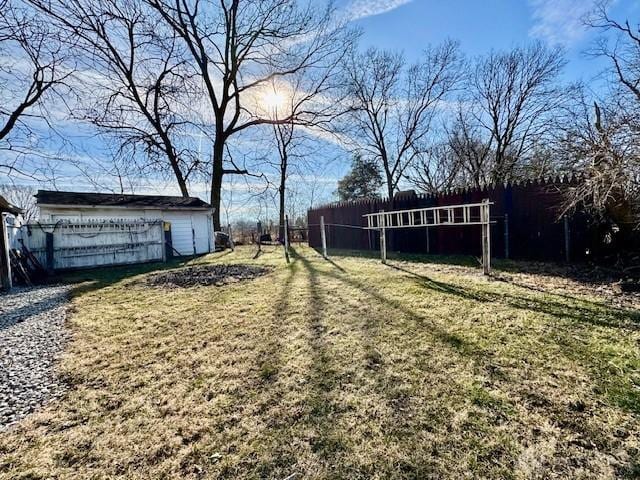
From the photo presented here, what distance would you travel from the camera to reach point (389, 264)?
711 centimetres

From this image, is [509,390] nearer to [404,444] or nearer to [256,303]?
[404,444]

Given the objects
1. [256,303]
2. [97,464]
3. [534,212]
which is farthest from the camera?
[534,212]

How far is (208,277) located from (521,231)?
7277 mm

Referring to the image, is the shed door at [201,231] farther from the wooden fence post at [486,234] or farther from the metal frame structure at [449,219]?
the wooden fence post at [486,234]

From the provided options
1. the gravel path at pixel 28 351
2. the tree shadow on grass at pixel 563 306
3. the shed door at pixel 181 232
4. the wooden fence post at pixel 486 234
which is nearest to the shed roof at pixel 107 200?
the shed door at pixel 181 232

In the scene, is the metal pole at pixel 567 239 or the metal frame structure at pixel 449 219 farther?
the metal pole at pixel 567 239

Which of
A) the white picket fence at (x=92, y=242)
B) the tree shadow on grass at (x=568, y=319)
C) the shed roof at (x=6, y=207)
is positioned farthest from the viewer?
the white picket fence at (x=92, y=242)

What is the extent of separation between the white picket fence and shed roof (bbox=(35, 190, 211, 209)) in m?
0.87

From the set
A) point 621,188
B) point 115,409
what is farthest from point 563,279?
point 115,409

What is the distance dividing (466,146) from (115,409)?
63.0 ft

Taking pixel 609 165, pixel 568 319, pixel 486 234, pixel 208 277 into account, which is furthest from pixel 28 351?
pixel 609 165

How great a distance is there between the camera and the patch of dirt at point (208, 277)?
19.7 ft

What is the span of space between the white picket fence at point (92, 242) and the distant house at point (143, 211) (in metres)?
0.64

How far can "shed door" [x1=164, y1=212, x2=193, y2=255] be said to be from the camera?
12211 millimetres
